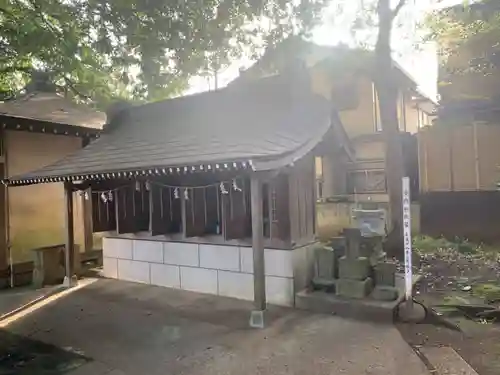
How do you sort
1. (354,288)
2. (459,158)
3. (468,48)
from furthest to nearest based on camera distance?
(459,158), (468,48), (354,288)

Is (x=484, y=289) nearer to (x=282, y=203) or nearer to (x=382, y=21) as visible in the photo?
(x=282, y=203)

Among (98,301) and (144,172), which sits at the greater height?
(144,172)

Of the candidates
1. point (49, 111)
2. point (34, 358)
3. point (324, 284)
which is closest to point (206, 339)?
point (34, 358)

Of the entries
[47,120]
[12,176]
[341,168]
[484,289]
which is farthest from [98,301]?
[341,168]

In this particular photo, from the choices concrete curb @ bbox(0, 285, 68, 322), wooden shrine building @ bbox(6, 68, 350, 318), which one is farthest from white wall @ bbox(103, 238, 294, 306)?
concrete curb @ bbox(0, 285, 68, 322)

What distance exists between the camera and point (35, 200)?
33.9 ft

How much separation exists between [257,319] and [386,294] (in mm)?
2149

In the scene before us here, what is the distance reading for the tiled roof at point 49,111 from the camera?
1028 centimetres

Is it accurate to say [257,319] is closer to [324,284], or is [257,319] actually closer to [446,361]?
[324,284]

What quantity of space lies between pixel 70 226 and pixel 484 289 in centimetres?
854

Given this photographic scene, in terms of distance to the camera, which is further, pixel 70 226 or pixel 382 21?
pixel 382 21

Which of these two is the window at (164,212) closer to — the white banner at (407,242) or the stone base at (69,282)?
the stone base at (69,282)

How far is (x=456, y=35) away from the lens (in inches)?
492

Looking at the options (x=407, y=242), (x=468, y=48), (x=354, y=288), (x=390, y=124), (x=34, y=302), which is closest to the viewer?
(x=407, y=242)
